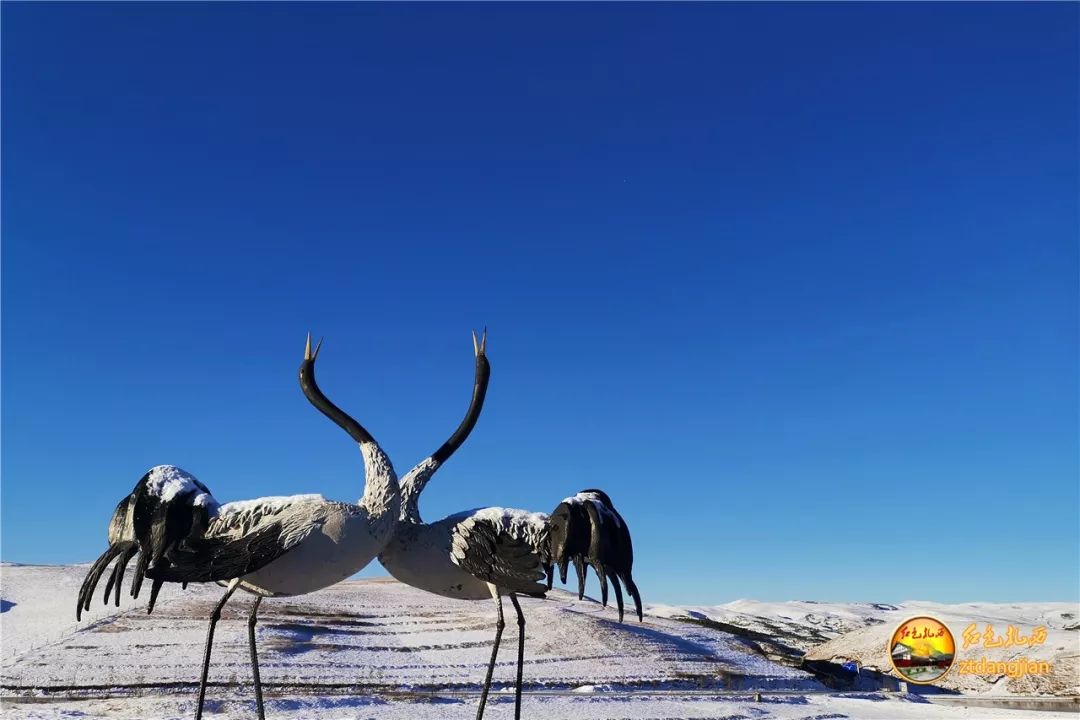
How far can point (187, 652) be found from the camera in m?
22.8

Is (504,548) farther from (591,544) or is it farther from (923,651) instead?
(923,651)

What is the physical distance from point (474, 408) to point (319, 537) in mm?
2805

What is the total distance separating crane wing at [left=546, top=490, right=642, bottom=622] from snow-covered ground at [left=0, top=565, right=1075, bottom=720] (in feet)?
24.6

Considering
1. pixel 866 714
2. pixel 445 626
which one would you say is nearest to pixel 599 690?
pixel 866 714

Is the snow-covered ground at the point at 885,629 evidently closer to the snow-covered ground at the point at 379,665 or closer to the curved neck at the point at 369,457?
the snow-covered ground at the point at 379,665

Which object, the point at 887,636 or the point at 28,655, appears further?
the point at 887,636

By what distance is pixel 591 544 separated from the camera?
9109 millimetres

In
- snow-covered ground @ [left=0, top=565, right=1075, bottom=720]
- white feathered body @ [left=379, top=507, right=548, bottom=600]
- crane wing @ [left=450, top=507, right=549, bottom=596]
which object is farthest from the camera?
snow-covered ground @ [left=0, top=565, right=1075, bottom=720]

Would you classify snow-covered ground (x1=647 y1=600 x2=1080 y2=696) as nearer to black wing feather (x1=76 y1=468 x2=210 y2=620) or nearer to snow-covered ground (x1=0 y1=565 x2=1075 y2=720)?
snow-covered ground (x1=0 y1=565 x2=1075 y2=720)

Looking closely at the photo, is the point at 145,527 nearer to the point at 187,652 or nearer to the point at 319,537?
the point at 319,537

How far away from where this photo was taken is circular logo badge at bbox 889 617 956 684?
25.8 m

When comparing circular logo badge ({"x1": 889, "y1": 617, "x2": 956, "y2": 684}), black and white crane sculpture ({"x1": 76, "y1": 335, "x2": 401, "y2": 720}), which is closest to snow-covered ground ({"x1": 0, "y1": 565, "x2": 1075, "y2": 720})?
circular logo badge ({"x1": 889, "y1": 617, "x2": 956, "y2": 684})

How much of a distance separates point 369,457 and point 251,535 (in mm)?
1750

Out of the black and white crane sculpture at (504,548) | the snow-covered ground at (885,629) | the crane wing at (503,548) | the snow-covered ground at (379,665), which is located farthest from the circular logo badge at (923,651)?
the crane wing at (503,548)
